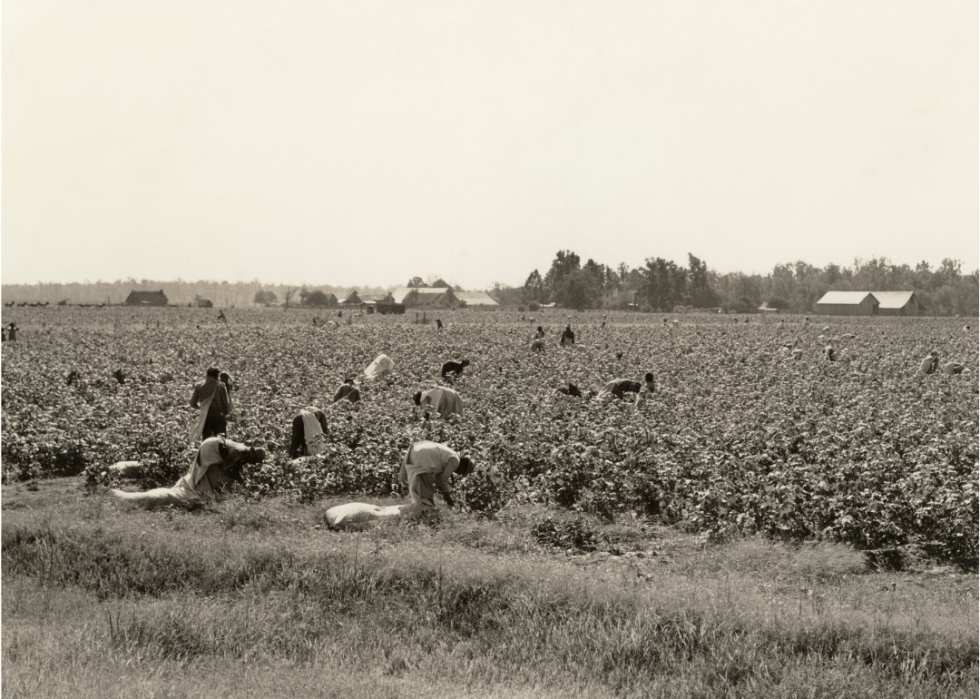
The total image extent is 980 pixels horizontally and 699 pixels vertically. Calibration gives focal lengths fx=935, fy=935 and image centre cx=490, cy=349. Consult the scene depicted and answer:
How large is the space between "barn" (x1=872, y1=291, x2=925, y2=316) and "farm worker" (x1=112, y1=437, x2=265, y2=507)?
256 ft

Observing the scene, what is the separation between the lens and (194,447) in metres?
11.2

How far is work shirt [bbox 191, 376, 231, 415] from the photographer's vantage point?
1198 cm

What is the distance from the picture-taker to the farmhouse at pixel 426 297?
87312 millimetres

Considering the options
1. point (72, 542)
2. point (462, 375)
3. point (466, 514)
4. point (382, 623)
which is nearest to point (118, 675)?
point (382, 623)

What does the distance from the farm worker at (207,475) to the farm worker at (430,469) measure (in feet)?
6.29

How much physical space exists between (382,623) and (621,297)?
9586 cm

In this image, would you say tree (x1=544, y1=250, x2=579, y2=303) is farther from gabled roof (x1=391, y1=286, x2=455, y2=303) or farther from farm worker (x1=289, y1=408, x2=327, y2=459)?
farm worker (x1=289, y1=408, x2=327, y2=459)

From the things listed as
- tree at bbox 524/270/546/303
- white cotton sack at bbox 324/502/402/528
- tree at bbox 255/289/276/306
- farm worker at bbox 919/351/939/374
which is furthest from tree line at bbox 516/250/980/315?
white cotton sack at bbox 324/502/402/528

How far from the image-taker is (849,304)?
265 ft

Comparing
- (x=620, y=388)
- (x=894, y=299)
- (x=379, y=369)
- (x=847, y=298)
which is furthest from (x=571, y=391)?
(x=894, y=299)

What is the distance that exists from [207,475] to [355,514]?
2.05 metres

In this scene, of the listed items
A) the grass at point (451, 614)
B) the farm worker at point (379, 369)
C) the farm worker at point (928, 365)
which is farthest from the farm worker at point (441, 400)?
the farm worker at point (928, 365)

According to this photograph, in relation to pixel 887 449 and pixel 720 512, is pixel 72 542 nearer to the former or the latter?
pixel 720 512

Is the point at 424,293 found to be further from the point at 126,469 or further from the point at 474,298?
the point at 126,469
